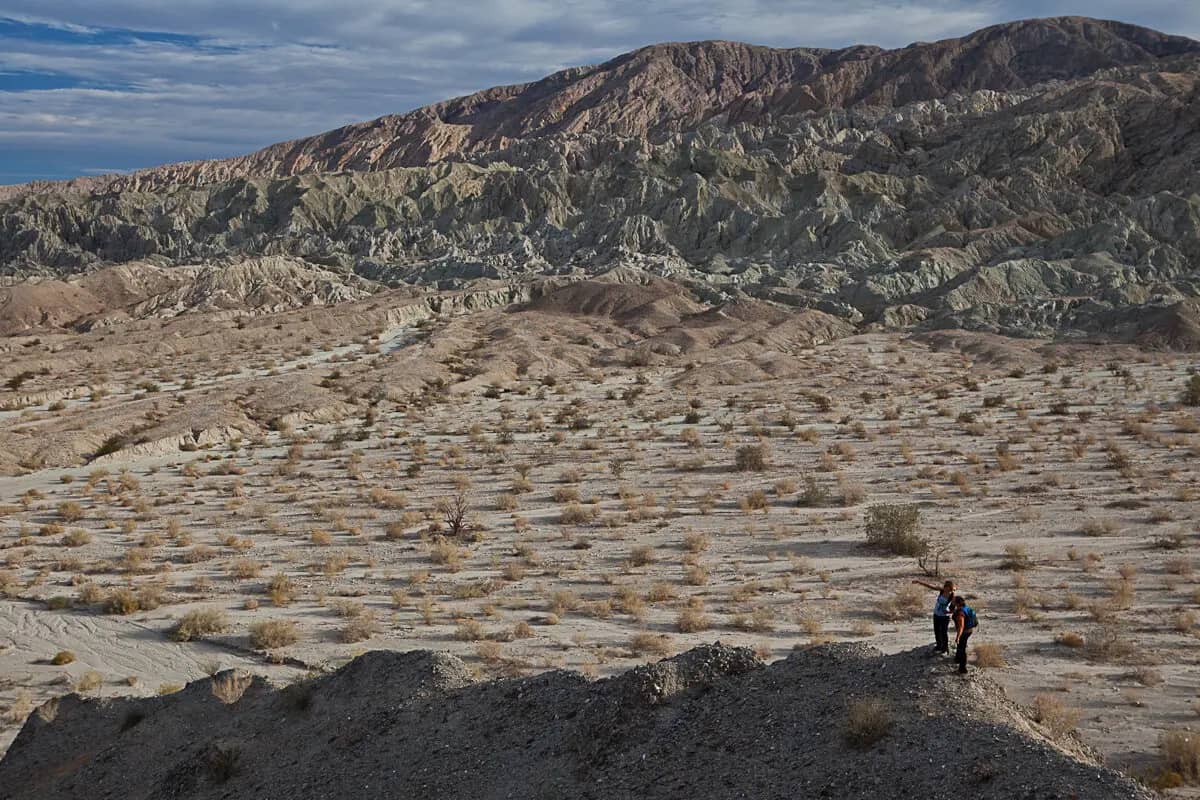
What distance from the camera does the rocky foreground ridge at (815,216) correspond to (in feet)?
209

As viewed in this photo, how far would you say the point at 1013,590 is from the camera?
15.2 m

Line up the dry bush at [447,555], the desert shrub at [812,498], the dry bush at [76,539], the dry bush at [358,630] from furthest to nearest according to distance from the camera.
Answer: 1. the desert shrub at [812,498]
2. the dry bush at [76,539]
3. the dry bush at [447,555]
4. the dry bush at [358,630]

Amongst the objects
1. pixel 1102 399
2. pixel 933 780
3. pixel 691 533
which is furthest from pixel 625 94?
pixel 933 780

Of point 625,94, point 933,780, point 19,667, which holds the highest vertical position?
point 625,94

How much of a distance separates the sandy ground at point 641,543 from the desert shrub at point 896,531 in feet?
1.61

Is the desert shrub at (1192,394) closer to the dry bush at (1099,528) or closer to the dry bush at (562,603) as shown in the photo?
the dry bush at (1099,528)

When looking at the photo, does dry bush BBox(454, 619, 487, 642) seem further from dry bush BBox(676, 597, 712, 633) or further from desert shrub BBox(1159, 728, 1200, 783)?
desert shrub BBox(1159, 728, 1200, 783)

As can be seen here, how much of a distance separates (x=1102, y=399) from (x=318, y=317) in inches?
1846

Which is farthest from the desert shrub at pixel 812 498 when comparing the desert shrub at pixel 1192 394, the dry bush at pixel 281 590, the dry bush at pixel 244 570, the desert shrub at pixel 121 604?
the desert shrub at pixel 1192 394

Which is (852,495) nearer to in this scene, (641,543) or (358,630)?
(641,543)

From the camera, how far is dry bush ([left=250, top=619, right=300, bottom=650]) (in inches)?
580

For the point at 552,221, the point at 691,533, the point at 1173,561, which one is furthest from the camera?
the point at 552,221

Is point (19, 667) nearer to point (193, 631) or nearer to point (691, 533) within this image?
point (193, 631)

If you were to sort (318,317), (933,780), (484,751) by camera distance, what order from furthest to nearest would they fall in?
(318,317), (484,751), (933,780)
